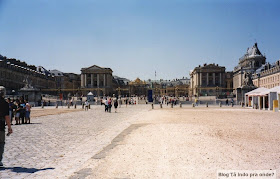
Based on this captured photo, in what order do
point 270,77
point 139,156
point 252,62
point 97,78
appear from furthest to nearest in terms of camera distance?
point 252,62
point 97,78
point 270,77
point 139,156

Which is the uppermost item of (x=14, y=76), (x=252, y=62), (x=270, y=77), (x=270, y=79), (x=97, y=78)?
(x=252, y=62)

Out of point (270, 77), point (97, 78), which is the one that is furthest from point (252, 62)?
point (97, 78)

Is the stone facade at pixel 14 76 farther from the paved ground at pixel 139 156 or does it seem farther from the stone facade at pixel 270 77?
the stone facade at pixel 270 77

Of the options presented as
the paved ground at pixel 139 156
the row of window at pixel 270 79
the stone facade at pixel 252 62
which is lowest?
the paved ground at pixel 139 156

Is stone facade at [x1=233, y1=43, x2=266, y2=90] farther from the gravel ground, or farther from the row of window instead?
the gravel ground

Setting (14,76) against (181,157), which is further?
(14,76)

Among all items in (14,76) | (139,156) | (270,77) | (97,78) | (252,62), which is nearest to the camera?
(139,156)

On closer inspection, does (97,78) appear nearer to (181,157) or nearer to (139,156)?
(139,156)

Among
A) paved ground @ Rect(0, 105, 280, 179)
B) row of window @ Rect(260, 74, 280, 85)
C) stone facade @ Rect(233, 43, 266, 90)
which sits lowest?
paved ground @ Rect(0, 105, 280, 179)

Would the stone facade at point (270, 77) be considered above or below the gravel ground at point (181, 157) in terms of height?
above

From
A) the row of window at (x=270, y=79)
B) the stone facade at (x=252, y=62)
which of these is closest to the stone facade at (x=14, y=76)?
the row of window at (x=270, y=79)

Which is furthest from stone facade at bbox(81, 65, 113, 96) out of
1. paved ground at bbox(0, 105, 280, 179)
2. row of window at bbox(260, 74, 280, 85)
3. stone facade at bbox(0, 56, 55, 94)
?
paved ground at bbox(0, 105, 280, 179)

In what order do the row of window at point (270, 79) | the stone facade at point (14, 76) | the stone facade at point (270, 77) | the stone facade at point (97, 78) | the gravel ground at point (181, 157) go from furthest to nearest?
the stone facade at point (97, 78) < the stone facade at point (270, 77) < the row of window at point (270, 79) < the stone facade at point (14, 76) < the gravel ground at point (181, 157)

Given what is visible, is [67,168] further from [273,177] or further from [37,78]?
[37,78]
